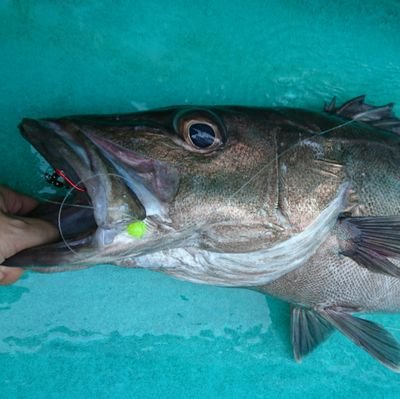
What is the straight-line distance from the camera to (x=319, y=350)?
2.97 meters

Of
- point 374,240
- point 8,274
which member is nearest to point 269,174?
point 374,240

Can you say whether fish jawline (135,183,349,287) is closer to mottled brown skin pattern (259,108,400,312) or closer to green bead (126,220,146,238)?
mottled brown skin pattern (259,108,400,312)

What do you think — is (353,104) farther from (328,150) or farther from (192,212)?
(192,212)

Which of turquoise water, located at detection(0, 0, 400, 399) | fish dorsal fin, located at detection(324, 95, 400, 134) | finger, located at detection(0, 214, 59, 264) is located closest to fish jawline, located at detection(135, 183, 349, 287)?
finger, located at detection(0, 214, 59, 264)

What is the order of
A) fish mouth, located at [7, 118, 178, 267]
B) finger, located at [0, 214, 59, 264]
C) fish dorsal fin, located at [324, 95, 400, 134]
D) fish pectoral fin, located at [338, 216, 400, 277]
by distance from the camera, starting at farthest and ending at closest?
fish dorsal fin, located at [324, 95, 400, 134] → fish pectoral fin, located at [338, 216, 400, 277] → finger, located at [0, 214, 59, 264] → fish mouth, located at [7, 118, 178, 267]

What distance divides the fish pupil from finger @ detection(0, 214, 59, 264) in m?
0.73

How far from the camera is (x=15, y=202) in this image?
2.23 m

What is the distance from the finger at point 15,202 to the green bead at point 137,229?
2.48ft

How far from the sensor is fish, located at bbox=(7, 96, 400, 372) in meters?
1.69

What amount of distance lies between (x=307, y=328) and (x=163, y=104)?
1.55 meters

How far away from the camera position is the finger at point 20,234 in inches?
73.9

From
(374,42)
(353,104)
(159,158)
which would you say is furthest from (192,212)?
(374,42)

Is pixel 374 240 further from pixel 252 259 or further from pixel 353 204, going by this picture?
pixel 252 259

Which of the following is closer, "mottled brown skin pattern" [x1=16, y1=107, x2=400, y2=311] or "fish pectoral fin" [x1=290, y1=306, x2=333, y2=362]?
"mottled brown skin pattern" [x1=16, y1=107, x2=400, y2=311]
